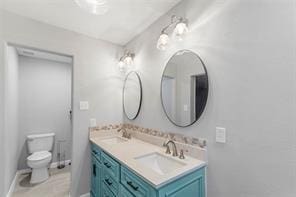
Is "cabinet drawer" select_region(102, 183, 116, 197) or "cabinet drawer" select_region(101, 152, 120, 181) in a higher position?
"cabinet drawer" select_region(101, 152, 120, 181)

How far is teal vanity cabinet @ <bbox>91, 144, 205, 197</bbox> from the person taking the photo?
1035mm

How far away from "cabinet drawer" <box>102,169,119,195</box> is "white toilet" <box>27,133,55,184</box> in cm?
155

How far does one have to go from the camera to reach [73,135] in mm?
2100

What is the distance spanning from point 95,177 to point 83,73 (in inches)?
60.5

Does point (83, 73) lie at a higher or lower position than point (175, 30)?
lower

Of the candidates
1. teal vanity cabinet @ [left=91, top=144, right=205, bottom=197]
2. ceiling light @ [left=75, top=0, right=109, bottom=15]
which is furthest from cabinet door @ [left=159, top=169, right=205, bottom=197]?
ceiling light @ [left=75, top=0, right=109, bottom=15]

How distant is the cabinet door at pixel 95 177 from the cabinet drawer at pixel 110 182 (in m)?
0.19

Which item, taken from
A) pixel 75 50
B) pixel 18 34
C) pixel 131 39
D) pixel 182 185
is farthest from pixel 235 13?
pixel 18 34

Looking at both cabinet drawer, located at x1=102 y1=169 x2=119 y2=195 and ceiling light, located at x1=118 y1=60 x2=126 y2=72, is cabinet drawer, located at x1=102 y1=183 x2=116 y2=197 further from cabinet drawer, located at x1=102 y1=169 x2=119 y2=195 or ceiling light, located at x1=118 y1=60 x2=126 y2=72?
ceiling light, located at x1=118 y1=60 x2=126 y2=72

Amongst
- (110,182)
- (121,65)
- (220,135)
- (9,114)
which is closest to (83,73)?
(121,65)

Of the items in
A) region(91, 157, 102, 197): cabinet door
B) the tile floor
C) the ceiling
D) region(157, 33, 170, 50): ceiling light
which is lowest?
the tile floor

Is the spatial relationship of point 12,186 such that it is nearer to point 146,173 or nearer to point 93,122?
point 93,122

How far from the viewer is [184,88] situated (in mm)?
1539

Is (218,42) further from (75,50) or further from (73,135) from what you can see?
(73,135)
